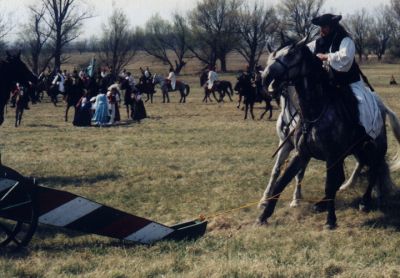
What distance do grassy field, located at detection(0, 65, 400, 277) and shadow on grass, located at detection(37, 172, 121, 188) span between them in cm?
2

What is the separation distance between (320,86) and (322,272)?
246 centimetres

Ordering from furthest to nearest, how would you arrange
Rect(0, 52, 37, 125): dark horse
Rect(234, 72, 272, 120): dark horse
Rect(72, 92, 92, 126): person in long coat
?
Rect(234, 72, 272, 120): dark horse, Rect(72, 92, 92, 126): person in long coat, Rect(0, 52, 37, 125): dark horse

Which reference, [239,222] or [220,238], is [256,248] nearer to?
[220,238]

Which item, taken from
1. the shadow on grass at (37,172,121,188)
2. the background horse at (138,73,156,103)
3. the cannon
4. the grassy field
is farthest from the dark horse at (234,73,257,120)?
the cannon

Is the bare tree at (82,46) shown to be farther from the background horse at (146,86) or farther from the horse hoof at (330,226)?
the horse hoof at (330,226)

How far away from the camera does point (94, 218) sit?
6285 millimetres

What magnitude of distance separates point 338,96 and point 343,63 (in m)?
0.39

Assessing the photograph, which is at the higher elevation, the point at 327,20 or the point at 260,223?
the point at 327,20

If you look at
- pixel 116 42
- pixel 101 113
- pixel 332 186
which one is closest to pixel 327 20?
pixel 332 186

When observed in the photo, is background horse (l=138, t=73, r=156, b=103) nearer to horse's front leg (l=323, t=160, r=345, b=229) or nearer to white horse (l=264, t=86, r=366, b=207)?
white horse (l=264, t=86, r=366, b=207)

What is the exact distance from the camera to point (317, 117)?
6961 millimetres

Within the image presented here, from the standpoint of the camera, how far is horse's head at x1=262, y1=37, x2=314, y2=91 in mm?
6555

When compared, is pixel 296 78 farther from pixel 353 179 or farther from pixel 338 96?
pixel 353 179

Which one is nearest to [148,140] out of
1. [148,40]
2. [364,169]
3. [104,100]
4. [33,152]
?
[33,152]
